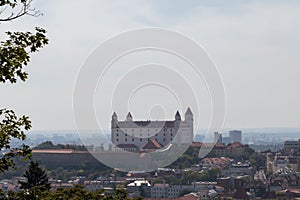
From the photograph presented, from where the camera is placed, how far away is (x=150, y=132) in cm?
7394

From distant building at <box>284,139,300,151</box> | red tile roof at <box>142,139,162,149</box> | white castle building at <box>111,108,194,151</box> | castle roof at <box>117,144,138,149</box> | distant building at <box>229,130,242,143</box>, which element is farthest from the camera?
distant building at <box>229,130,242,143</box>

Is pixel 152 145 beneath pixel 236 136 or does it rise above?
beneath

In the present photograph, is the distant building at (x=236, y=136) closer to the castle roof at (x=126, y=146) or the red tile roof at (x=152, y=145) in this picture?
the red tile roof at (x=152, y=145)

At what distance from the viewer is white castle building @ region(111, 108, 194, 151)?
72.8 metres

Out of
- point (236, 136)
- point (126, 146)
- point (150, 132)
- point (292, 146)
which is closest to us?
point (126, 146)

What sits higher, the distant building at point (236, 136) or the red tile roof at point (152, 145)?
the distant building at point (236, 136)

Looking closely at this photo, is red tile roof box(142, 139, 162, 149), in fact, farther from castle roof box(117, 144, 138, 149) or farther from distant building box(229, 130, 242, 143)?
distant building box(229, 130, 242, 143)

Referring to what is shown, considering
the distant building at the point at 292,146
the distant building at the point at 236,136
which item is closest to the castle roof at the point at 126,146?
the distant building at the point at 292,146

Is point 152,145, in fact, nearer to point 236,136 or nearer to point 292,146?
point 292,146

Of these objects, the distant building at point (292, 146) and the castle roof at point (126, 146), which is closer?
the castle roof at point (126, 146)

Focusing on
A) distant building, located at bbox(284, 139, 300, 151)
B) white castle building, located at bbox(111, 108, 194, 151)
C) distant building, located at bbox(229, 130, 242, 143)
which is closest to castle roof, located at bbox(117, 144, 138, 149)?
white castle building, located at bbox(111, 108, 194, 151)

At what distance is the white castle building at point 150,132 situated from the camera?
72.8m

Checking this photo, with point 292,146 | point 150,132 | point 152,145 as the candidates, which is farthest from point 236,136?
point 152,145

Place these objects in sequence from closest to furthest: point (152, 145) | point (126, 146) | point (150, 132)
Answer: point (152, 145)
point (126, 146)
point (150, 132)
